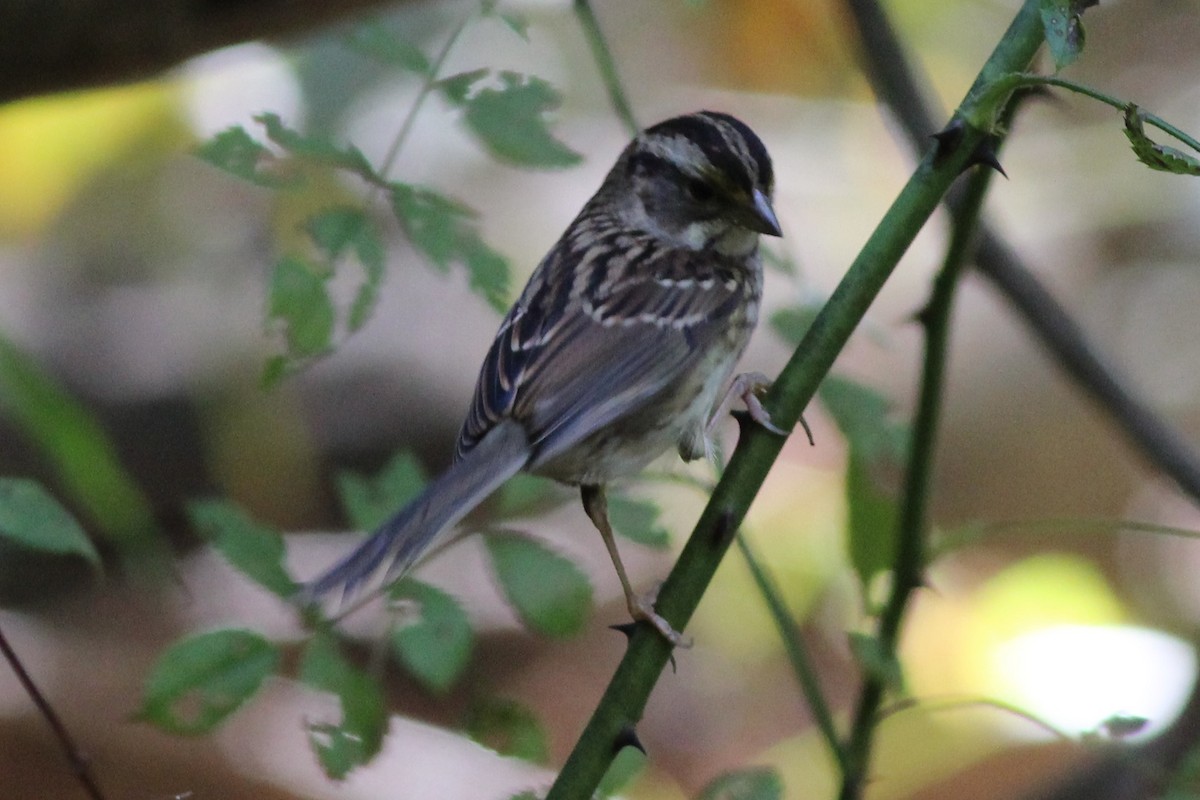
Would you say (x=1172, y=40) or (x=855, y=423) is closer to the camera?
(x=855, y=423)

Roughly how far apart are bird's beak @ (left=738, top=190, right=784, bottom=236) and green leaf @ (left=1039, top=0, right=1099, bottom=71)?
3.05ft

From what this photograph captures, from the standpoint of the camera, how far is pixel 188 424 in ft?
17.5

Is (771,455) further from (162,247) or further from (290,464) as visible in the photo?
(162,247)

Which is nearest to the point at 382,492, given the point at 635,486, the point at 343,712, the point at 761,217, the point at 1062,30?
the point at 343,712

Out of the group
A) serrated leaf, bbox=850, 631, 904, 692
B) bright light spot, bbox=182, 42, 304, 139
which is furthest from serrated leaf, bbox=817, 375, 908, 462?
bright light spot, bbox=182, 42, 304, 139

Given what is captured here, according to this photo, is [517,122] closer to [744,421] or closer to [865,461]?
[744,421]

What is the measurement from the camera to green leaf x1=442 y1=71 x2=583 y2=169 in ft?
7.28

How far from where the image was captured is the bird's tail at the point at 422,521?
1.88 metres

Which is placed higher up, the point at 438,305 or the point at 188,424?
the point at 438,305

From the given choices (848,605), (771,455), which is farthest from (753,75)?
(771,455)

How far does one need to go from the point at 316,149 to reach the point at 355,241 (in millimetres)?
149

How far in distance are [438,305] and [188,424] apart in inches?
42.4

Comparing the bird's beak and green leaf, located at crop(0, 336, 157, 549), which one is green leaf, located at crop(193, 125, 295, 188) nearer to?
green leaf, located at crop(0, 336, 157, 549)

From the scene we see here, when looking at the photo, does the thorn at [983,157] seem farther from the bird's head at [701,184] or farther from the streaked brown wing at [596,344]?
the streaked brown wing at [596,344]
